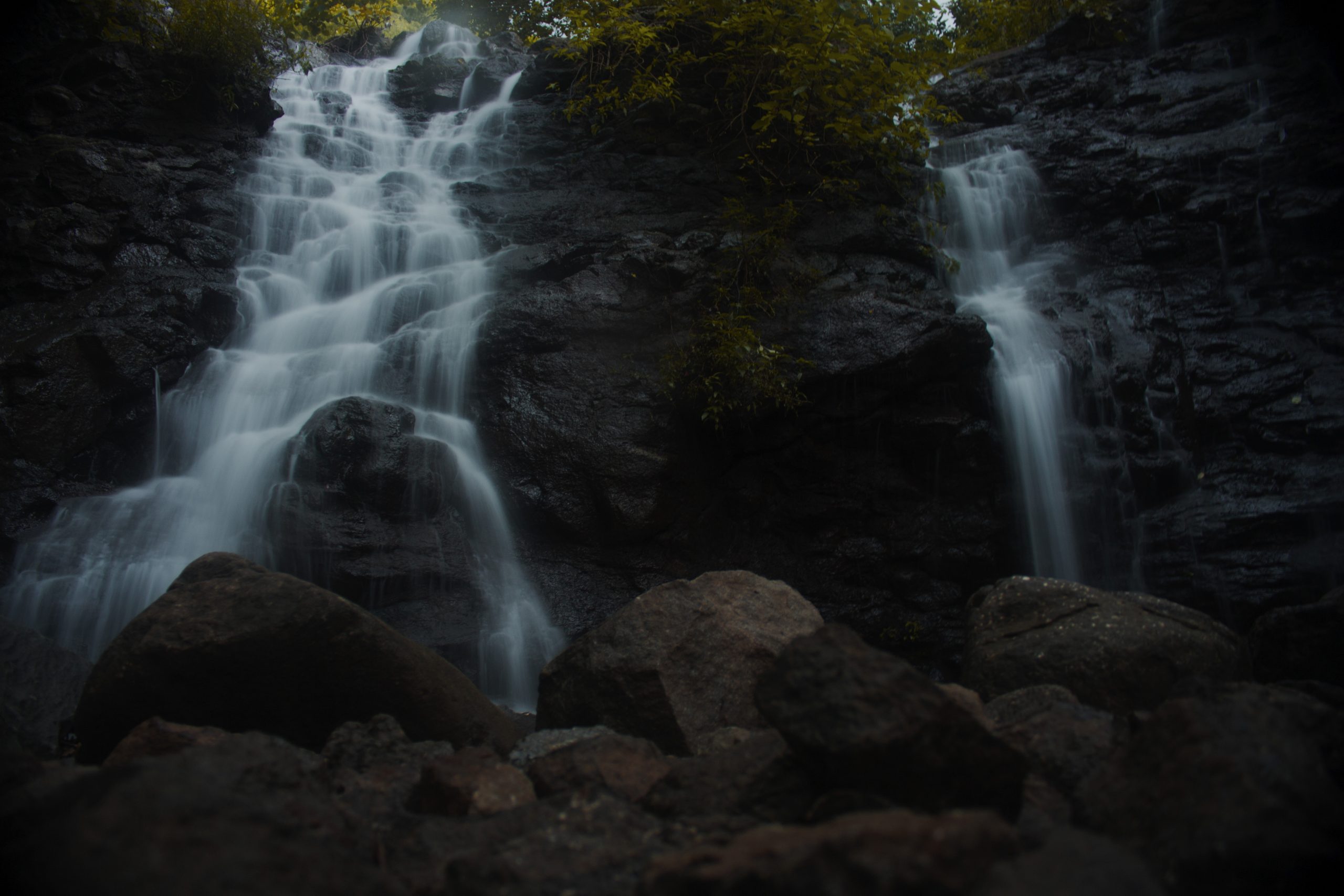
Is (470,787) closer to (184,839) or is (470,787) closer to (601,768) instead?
(601,768)

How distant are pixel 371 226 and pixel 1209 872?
32.9ft

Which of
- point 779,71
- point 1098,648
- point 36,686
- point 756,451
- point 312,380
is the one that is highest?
point 779,71

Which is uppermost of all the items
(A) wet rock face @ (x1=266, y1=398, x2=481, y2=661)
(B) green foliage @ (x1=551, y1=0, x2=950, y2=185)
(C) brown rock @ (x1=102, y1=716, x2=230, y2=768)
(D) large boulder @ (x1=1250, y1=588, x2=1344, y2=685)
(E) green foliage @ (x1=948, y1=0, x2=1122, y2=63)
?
(E) green foliage @ (x1=948, y1=0, x2=1122, y2=63)

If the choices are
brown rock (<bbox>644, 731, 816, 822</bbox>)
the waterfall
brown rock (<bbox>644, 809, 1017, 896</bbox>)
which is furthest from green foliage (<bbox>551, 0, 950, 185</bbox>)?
brown rock (<bbox>644, 809, 1017, 896</bbox>)

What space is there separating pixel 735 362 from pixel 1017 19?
10.4 meters

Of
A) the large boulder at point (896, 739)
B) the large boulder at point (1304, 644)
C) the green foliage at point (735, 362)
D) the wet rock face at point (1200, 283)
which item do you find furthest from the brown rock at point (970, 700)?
the wet rock face at point (1200, 283)

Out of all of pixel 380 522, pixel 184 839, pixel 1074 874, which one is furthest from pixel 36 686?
pixel 1074 874

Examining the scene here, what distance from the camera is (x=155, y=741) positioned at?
3154 mm

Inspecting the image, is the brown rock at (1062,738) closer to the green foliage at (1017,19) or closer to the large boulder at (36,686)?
the large boulder at (36,686)

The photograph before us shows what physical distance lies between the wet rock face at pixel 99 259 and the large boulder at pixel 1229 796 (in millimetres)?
7481

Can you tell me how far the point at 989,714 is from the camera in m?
3.54

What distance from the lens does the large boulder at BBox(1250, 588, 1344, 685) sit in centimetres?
434

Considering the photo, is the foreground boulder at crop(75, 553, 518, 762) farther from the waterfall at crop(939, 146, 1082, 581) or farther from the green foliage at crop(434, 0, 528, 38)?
the green foliage at crop(434, 0, 528, 38)

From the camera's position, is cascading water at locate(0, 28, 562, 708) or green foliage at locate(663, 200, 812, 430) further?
green foliage at locate(663, 200, 812, 430)
